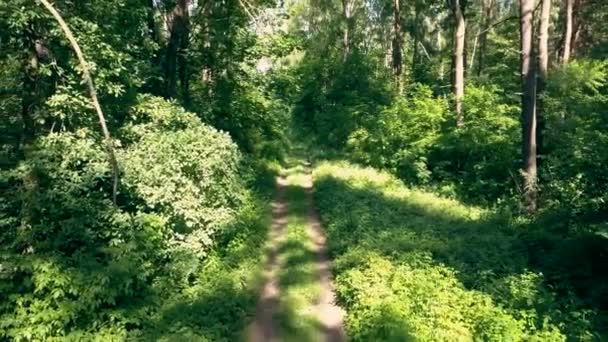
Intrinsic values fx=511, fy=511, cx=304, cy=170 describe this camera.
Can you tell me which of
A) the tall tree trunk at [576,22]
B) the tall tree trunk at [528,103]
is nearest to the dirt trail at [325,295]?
the tall tree trunk at [528,103]

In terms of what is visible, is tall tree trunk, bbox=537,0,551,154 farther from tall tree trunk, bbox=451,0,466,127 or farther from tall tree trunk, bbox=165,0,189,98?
tall tree trunk, bbox=165,0,189,98

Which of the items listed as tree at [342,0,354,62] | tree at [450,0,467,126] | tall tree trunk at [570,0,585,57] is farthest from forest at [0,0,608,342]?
tree at [342,0,354,62]

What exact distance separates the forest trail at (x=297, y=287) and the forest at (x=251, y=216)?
0.06 metres

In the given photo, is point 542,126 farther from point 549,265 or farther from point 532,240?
point 549,265

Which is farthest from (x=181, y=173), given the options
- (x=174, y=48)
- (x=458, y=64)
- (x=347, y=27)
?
(x=347, y=27)

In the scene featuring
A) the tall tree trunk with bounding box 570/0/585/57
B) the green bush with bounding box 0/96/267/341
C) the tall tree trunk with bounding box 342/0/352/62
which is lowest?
the green bush with bounding box 0/96/267/341

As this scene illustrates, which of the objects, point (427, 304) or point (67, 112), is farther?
point (67, 112)

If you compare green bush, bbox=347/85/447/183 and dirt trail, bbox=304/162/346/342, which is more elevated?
green bush, bbox=347/85/447/183

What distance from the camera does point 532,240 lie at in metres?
12.9

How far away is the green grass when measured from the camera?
29.3 feet

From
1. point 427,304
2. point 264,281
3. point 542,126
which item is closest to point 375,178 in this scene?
point 542,126

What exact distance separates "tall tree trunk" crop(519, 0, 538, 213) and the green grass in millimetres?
1425

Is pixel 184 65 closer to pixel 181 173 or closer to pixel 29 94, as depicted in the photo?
pixel 181 173

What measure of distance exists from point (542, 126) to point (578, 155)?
605 cm
